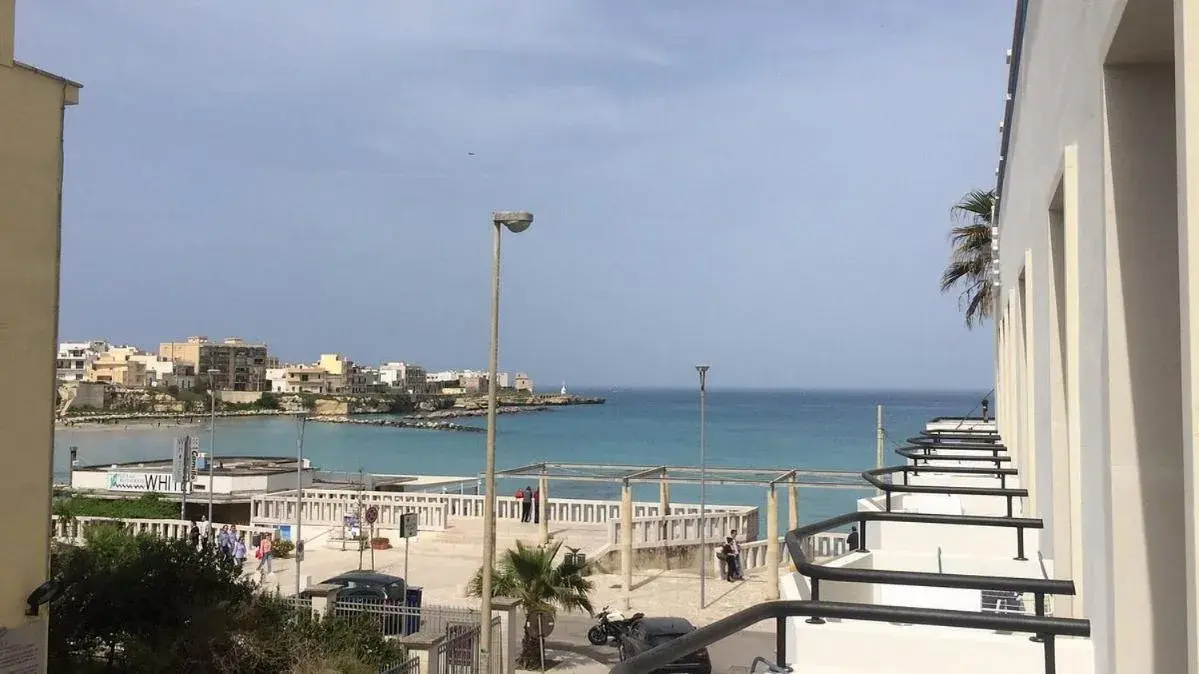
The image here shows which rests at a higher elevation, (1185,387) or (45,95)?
(45,95)

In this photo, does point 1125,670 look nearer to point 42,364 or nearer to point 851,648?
point 851,648

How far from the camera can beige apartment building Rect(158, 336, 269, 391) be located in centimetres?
16725

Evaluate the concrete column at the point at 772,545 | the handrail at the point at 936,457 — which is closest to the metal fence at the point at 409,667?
the handrail at the point at 936,457

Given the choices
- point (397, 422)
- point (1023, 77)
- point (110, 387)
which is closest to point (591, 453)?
point (397, 422)

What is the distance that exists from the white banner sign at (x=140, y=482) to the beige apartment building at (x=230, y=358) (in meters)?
133

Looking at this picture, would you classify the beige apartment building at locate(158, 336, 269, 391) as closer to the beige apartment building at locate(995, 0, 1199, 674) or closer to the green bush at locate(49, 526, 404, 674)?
the green bush at locate(49, 526, 404, 674)

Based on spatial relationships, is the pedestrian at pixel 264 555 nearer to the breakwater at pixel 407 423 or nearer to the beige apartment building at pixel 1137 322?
the beige apartment building at pixel 1137 322

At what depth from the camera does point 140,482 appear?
38844 millimetres

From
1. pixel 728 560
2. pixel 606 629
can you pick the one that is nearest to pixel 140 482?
pixel 728 560

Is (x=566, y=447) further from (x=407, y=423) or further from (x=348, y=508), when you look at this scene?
(x=348, y=508)

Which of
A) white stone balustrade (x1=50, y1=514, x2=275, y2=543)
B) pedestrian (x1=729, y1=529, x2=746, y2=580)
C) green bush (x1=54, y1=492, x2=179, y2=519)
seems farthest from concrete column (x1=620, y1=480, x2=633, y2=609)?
green bush (x1=54, y1=492, x2=179, y2=519)

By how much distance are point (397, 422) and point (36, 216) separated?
166 meters

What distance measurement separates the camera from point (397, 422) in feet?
566

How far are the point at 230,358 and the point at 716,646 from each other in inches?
6425
